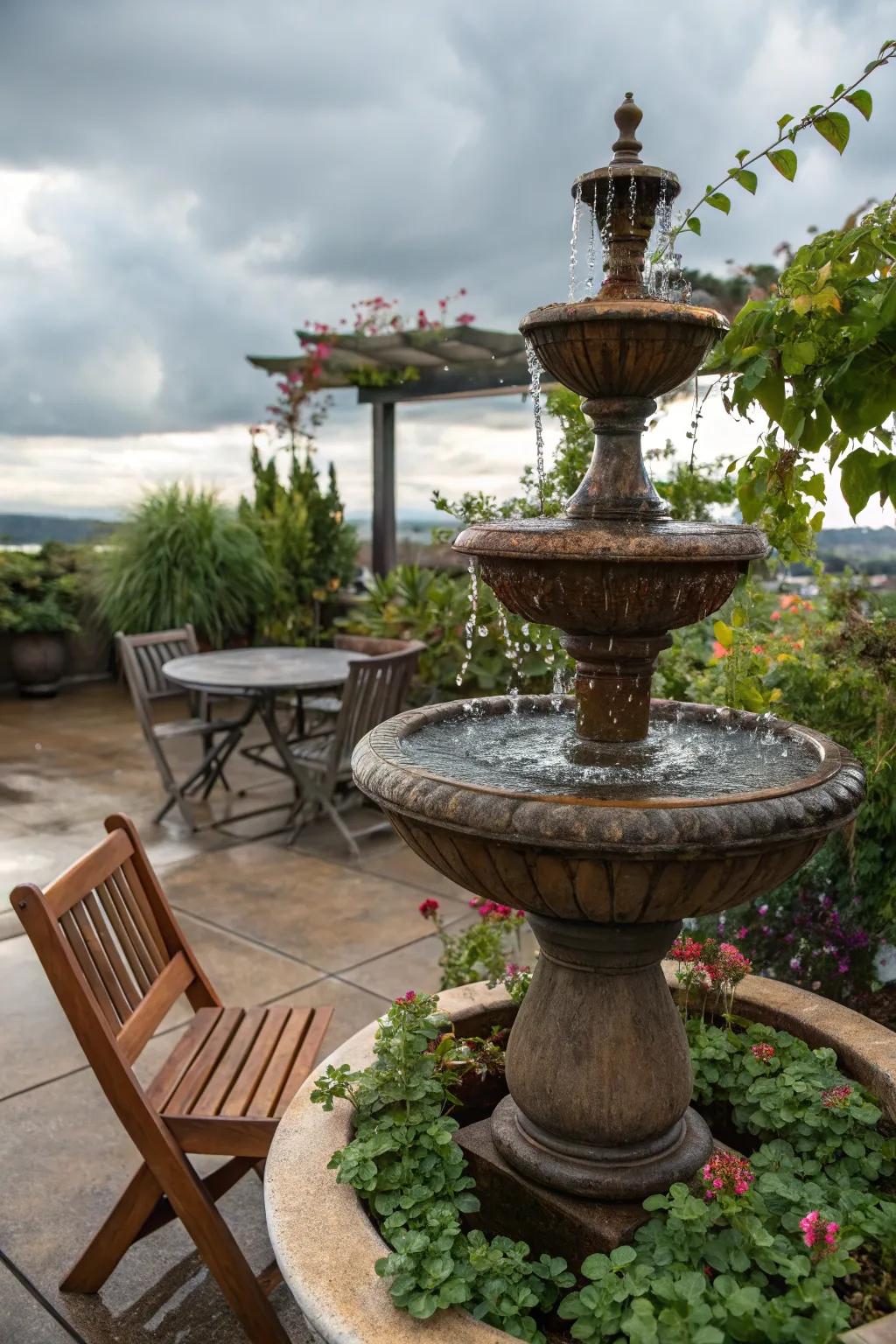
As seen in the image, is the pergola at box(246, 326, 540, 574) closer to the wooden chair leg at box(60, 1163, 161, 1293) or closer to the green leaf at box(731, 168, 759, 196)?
the green leaf at box(731, 168, 759, 196)

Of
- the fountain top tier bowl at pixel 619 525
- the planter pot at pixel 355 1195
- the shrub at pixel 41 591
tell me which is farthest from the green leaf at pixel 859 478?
the shrub at pixel 41 591

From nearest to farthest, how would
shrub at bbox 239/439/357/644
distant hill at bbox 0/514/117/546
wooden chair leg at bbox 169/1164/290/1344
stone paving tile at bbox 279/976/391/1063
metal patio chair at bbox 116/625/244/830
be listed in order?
wooden chair leg at bbox 169/1164/290/1344 < stone paving tile at bbox 279/976/391/1063 < metal patio chair at bbox 116/625/244/830 < shrub at bbox 239/439/357/644 < distant hill at bbox 0/514/117/546

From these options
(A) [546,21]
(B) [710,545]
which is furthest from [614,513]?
(A) [546,21]

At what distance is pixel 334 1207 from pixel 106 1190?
3.61ft

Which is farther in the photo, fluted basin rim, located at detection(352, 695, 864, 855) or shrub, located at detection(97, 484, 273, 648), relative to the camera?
shrub, located at detection(97, 484, 273, 648)

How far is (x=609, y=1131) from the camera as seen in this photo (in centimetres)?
174

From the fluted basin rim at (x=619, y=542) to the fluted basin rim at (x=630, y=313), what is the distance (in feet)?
1.04

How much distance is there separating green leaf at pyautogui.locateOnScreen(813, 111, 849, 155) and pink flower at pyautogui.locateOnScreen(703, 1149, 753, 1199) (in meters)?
1.67

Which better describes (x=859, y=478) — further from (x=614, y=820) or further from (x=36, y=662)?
(x=36, y=662)

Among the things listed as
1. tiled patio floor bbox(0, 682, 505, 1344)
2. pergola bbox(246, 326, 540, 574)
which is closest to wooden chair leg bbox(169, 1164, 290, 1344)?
tiled patio floor bbox(0, 682, 505, 1344)

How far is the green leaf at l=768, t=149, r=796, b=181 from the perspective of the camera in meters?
1.76

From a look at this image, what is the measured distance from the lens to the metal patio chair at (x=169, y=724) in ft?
16.8

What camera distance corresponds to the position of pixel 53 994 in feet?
11.2

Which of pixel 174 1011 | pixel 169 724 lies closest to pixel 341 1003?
pixel 174 1011
